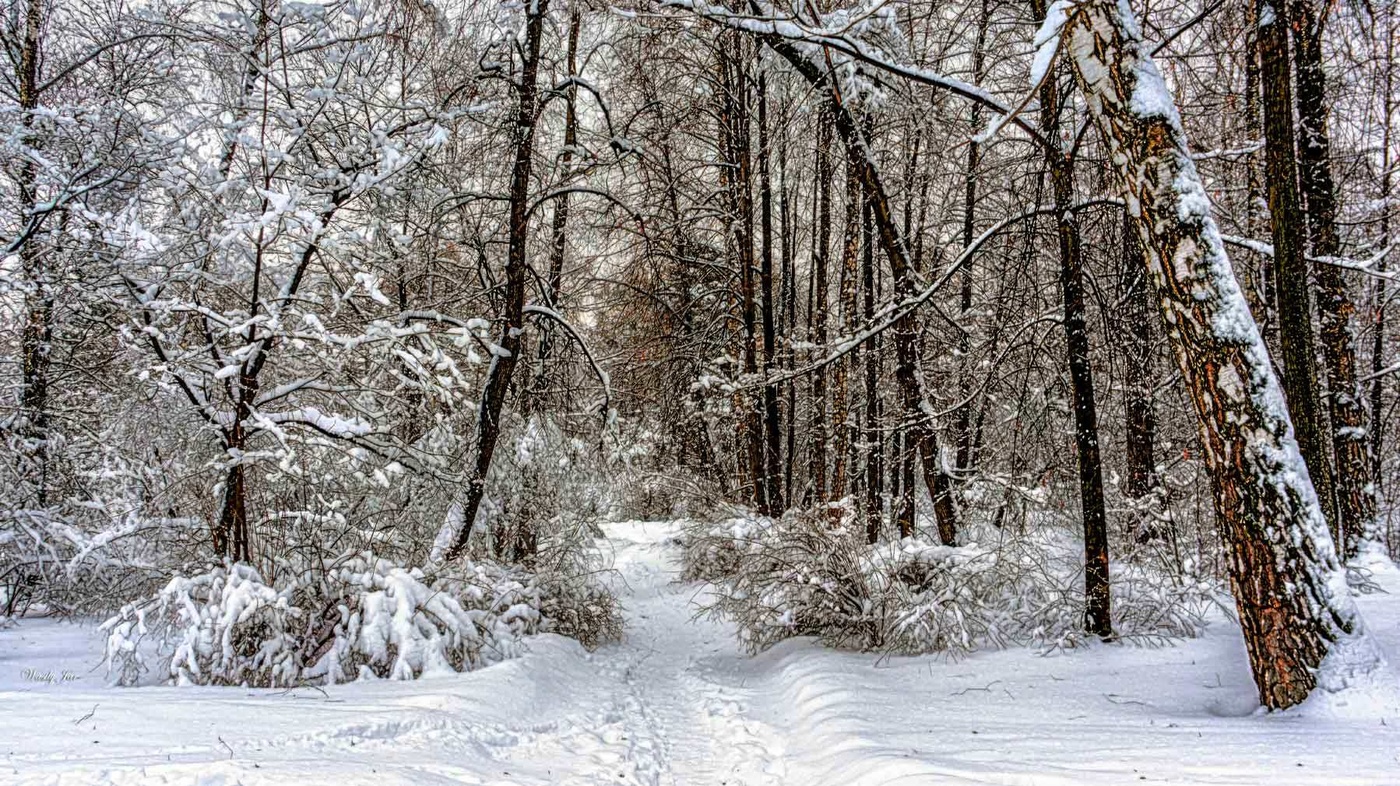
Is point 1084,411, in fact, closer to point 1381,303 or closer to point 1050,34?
point 1050,34

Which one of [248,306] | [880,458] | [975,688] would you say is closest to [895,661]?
[975,688]

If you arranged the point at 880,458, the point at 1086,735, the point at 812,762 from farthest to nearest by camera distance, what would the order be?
1. the point at 880,458
2. the point at 812,762
3. the point at 1086,735

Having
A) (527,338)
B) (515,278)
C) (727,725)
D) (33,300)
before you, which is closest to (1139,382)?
(727,725)

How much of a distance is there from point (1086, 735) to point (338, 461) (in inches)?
230

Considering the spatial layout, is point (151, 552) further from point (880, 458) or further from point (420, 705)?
point (880, 458)

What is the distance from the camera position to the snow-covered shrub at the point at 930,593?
5883mm

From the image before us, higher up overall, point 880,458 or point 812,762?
point 880,458

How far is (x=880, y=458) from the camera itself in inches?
415

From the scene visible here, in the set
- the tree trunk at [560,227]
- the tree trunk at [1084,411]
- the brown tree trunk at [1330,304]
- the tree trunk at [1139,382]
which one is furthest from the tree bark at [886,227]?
the brown tree trunk at [1330,304]

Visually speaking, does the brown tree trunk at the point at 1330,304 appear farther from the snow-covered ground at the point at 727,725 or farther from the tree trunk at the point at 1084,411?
the tree trunk at the point at 1084,411

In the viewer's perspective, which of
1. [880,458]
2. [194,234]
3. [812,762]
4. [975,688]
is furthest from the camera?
[880,458]

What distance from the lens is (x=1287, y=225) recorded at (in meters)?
4.71

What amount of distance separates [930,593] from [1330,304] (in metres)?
5.12

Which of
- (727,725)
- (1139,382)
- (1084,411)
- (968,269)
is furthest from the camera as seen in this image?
(968,269)
